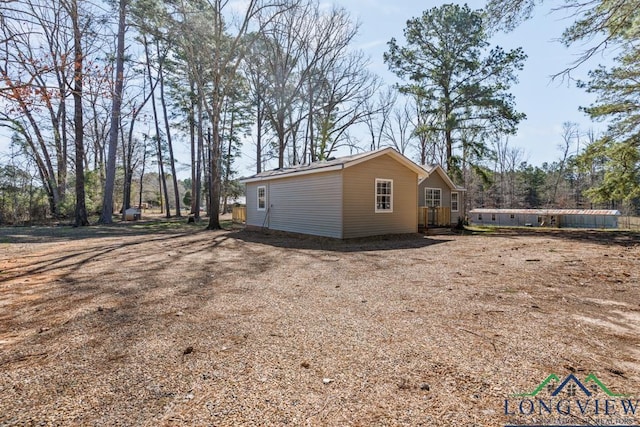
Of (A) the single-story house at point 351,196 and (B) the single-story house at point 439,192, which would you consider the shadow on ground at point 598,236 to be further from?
(A) the single-story house at point 351,196

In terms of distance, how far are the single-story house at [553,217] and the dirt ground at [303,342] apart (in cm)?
3314

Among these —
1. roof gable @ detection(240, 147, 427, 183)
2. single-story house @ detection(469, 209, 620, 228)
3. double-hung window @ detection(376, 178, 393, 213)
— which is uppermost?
roof gable @ detection(240, 147, 427, 183)

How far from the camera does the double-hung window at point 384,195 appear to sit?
1130cm

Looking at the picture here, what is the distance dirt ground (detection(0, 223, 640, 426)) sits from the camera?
1.87 m

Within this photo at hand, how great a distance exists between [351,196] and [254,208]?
6.57 meters

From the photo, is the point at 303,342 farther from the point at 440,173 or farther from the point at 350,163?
the point at 440,173

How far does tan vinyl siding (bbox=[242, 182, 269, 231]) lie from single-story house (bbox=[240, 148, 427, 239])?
1.22 metres

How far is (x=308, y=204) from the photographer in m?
11.8

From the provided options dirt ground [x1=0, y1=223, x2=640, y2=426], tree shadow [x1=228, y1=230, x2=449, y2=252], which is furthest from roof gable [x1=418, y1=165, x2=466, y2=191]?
dirt ground [x1=0, y1=223, x2=640, y2=426]

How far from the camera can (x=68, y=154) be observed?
21438mm

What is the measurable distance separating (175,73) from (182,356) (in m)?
22.2

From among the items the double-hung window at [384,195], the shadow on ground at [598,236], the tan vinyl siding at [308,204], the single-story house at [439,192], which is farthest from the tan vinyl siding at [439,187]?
the tan vinyl siding at [308,204]

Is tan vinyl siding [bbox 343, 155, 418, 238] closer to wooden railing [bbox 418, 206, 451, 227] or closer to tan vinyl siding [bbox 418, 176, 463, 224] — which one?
wooden railing [bbox 418, 206, 451, 227]

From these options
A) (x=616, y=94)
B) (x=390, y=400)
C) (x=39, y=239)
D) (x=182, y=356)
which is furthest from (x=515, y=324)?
(x=616, y=94)
